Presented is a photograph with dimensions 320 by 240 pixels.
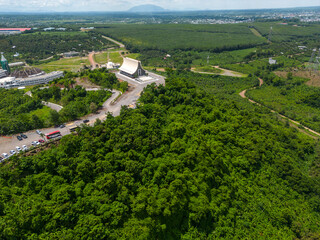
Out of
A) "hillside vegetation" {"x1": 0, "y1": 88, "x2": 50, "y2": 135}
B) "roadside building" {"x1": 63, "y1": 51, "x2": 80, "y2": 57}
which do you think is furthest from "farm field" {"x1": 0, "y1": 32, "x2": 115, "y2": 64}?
"hillside vegetation" {"x1": 0, "y1": 88, "x2": 50, "y2": 135}

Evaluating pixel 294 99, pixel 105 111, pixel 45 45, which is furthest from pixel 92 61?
pixel 294 99

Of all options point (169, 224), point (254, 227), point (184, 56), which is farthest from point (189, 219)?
point (184, 56)

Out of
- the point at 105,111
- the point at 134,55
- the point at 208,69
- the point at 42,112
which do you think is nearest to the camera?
the point at 105,111

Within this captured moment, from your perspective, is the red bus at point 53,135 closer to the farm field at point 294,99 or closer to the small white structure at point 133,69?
the small white structure at point 133,69

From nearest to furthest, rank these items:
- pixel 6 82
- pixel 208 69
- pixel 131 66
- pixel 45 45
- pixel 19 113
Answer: pixel 19 113 → pixel 131 66 → pixel 6 82 → pixel 208 69 → pixel 45 45

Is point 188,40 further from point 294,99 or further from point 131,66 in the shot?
point 131,66

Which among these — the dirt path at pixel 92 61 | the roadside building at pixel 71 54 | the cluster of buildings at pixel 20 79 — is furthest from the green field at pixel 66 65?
the cluster of buildings at pixel 20 79
